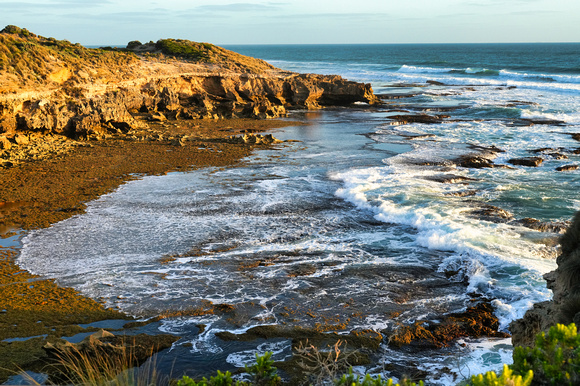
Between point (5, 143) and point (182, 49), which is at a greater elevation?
point (182, 49)

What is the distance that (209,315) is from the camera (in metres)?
7.98

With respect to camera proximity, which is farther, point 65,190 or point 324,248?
point 65,190

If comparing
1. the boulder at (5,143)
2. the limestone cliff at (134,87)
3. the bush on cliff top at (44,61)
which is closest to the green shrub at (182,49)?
the limestone cliff at (134,87)

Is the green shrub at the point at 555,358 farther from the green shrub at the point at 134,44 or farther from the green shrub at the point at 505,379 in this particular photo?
the green shrub at the point at 134,44

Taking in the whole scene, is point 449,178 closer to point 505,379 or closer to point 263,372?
point 263,372

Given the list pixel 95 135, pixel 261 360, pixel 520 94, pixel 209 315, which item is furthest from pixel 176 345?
pixel 520 94

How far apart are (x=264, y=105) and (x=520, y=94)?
24.0 m

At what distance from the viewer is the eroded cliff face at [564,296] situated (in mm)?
4613

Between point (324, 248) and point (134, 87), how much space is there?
20.8m

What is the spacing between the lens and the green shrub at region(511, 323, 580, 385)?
131 inches

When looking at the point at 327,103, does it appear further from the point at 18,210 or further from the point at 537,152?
the point at 18,210

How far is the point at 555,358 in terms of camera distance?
11.0 ft

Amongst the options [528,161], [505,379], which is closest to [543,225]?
[528,161]

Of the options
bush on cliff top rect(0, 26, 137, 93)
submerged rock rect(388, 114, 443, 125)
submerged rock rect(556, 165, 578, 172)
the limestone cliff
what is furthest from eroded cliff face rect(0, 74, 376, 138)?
submerged rock rect(556, 165, 578, 172)
